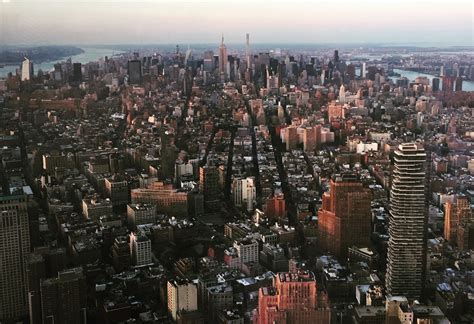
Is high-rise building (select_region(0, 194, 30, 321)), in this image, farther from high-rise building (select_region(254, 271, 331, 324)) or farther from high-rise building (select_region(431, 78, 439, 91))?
high-rise building (select_region(431, 78, 439, 91))

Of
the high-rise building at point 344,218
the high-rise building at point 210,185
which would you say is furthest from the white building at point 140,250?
the high-rise building at point 344,218

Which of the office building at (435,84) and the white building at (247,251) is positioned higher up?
the office building at (435,84)

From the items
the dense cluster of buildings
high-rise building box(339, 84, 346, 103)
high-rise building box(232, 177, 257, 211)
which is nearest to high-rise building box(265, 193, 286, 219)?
the dense cluster of buildings

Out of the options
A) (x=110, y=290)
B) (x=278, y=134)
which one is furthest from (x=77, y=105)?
(x=110, y=290)

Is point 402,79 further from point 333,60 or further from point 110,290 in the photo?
point 110,290

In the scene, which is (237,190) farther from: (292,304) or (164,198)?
(292,304)

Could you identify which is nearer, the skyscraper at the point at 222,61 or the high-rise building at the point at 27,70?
the high-rise building at the point at 27,70

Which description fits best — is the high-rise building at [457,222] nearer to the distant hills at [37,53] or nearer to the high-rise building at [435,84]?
the high-rise building at [435,84]
